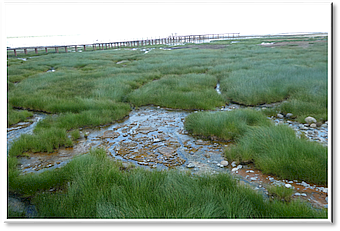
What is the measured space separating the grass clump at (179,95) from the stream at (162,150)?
1.58m

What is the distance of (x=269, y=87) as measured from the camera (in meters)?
12.6

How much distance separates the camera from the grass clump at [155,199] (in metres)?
3.46

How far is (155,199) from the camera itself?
387 cm

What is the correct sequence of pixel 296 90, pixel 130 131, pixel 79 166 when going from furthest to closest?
pixel 296 90 → pixel 130 131 → pixel 79 166

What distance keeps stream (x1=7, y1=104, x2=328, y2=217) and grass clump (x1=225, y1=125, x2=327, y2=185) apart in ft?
0.61

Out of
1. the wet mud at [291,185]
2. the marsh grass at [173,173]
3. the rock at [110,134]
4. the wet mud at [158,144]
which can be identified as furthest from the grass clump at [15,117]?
the wet mud at [291,185]

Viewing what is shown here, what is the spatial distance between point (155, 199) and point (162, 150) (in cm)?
333

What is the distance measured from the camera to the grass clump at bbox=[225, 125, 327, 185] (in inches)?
199

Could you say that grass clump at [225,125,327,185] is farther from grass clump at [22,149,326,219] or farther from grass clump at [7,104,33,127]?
grass clump at [7,104,33,127]

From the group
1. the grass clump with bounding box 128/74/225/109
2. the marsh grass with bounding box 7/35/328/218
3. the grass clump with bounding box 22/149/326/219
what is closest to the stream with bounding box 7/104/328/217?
the marsh grass with bounding box 7/35/328/218

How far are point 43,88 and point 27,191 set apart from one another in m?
12.6

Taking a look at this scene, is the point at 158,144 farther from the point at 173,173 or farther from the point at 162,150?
the point at 173,173
